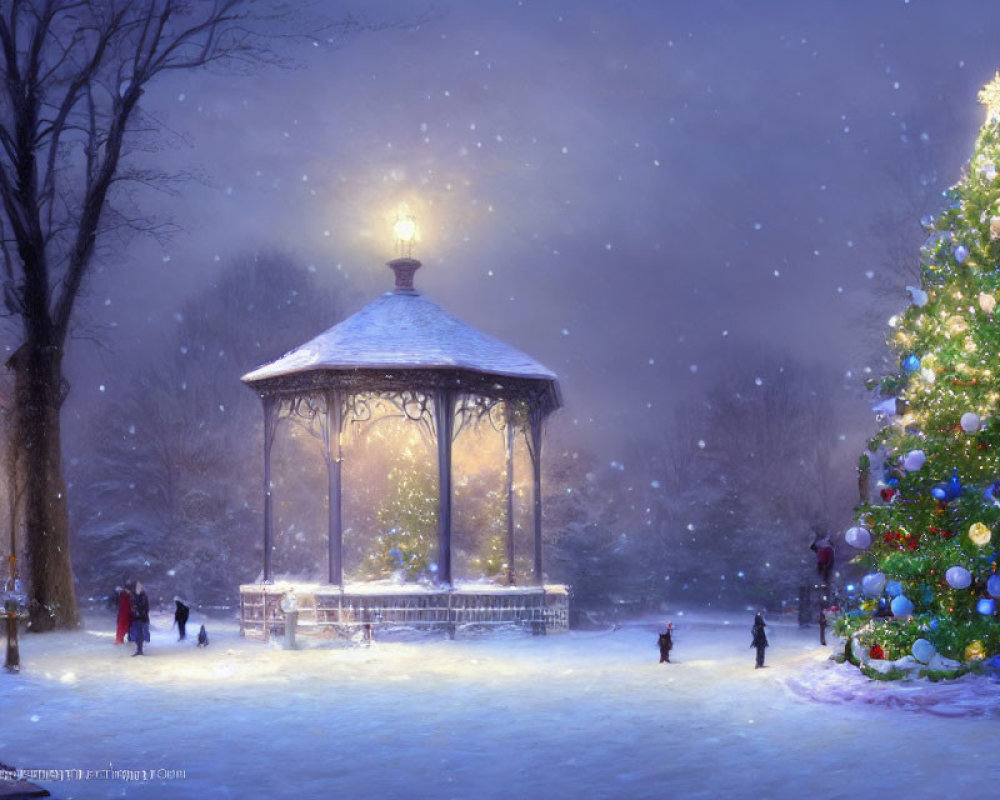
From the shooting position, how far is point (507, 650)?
57.8ft

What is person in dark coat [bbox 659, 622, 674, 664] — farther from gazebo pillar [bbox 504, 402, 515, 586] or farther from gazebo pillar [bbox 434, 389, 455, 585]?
gazebo pillar [bbox 504, 402, 515, 586]

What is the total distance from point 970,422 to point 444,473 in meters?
10.6

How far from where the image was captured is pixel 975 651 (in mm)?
11414

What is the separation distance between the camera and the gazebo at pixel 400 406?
19547 mm

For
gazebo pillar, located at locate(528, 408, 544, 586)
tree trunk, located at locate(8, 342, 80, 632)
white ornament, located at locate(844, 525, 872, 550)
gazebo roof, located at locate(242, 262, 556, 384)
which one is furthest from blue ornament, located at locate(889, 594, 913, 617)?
tree trunk, located at locate(8, 342, 80, 632)

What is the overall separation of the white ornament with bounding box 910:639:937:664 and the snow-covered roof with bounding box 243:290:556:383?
10103 mm

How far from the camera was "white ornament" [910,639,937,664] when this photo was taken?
456 inches

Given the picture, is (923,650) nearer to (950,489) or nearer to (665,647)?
(950,489)

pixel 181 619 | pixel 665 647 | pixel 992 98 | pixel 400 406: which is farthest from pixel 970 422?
pixel 181 619

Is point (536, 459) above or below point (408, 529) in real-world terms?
above

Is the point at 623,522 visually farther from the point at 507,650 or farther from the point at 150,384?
the point at 507,650

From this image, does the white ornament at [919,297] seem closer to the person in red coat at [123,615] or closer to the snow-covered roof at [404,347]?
the snow-covered roof at [404,347]

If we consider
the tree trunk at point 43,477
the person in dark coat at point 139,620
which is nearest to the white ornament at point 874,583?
the person in dark coat at point 139,620

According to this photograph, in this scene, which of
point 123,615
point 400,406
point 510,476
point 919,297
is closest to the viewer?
point 919,297
